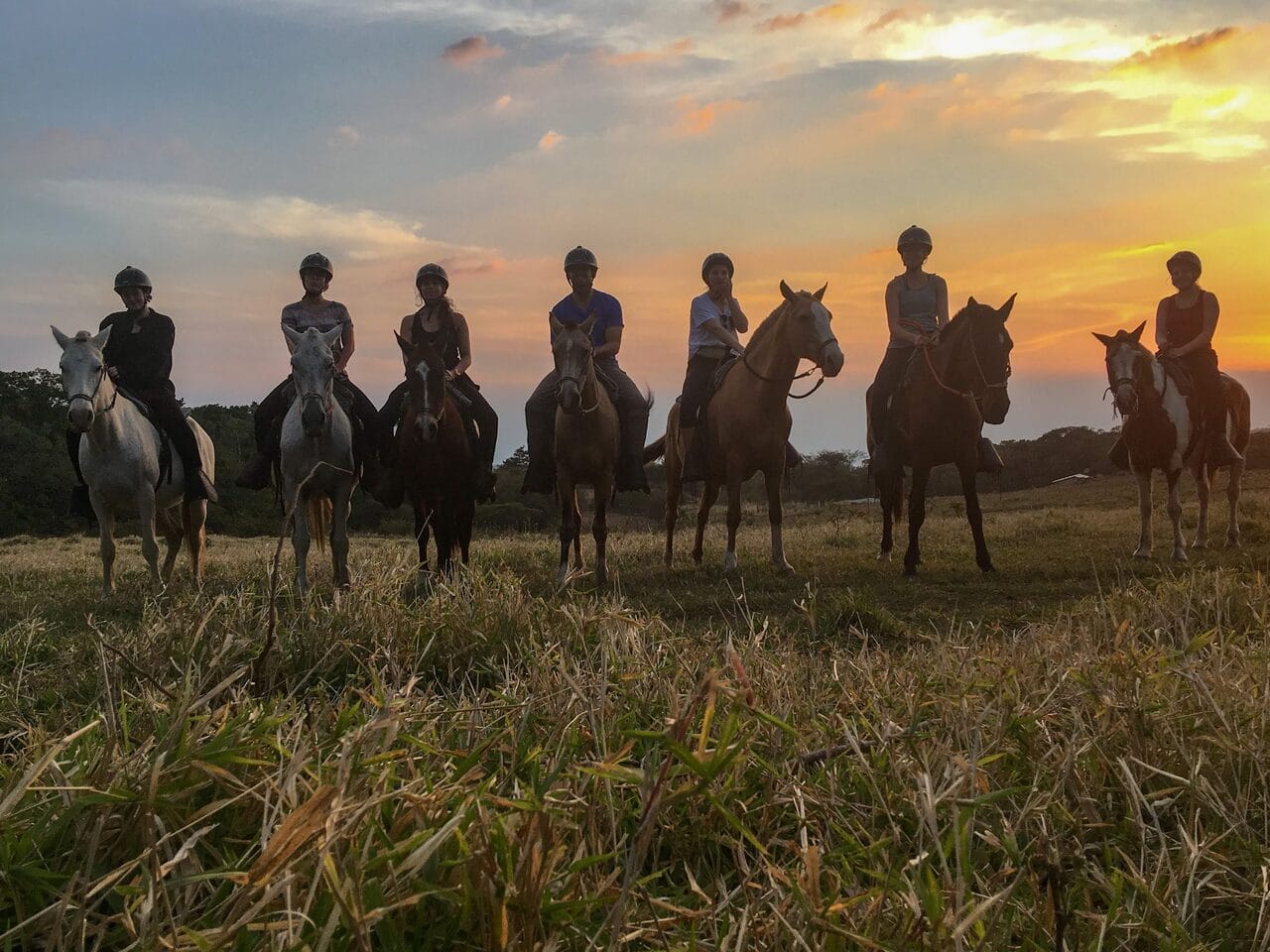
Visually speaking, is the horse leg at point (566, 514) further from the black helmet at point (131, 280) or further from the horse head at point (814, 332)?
the black helmet at point (131, 280)

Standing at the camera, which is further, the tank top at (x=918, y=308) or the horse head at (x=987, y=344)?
the tank top at (x=918, y=308)

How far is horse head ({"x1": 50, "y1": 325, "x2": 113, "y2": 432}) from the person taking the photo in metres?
9.06

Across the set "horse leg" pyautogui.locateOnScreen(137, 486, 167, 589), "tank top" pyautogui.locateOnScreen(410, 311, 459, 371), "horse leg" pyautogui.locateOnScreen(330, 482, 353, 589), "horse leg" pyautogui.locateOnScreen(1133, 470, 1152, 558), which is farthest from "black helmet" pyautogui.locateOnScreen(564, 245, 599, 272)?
"horse leg" pyautogui.locateOnScreen(1133, 470, 1152, 558)

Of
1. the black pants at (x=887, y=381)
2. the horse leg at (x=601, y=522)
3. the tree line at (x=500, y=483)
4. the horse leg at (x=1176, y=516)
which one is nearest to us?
the horse leg at (x=601, y=522)

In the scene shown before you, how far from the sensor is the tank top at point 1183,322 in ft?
39.6

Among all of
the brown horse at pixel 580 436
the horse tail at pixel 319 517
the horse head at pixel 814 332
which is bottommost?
the horse tail at pixel 319 517

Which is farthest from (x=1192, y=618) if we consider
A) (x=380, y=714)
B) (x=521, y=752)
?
(x=380, y=714)

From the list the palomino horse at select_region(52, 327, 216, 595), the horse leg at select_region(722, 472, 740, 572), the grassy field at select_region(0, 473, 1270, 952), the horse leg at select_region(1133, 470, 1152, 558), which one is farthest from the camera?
the horse leg at select_region(1133, 470, 1152, 558)

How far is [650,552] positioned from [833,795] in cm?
1053

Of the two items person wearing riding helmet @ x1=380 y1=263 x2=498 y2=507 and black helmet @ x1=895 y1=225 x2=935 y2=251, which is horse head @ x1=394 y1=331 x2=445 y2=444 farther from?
black helmet @ x1=895 y1=225 x2=935 y2=251

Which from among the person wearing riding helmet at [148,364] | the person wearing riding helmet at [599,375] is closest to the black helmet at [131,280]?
the person wearing riding helmet at [148,364]

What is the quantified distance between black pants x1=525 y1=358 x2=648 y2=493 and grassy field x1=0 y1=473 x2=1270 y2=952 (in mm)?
6212

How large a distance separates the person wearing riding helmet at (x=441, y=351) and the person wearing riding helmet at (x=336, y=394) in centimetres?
22

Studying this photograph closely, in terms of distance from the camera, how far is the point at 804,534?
15.0m
